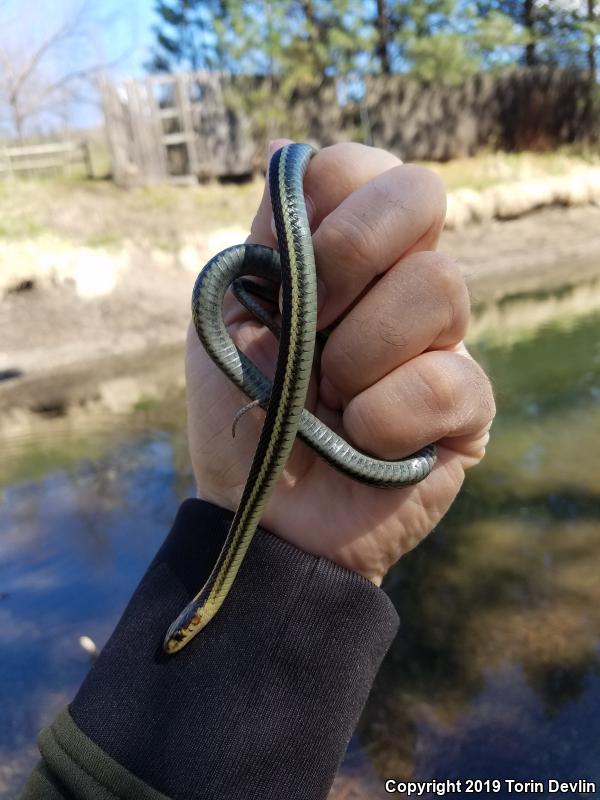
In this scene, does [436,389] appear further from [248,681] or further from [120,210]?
[120,210]

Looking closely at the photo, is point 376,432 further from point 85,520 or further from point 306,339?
point 85,520

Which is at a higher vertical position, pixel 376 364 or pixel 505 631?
pixel 376 364

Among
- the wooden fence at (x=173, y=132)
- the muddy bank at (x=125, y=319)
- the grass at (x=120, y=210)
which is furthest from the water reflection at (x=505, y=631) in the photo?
the wooden fence at (x=173, y=132)

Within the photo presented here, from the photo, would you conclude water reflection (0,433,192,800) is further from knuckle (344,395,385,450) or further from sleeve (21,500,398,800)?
knuckle (344,395,385,450)

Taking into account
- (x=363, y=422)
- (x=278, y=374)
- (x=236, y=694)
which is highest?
(x=278, y=374)

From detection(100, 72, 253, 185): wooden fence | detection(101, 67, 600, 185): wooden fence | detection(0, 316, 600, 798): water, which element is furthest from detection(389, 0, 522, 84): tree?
detection(0, 316, 600, 798): water

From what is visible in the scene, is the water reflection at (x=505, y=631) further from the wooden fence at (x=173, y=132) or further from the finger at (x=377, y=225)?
the wooden fence at (x=173, y=132)

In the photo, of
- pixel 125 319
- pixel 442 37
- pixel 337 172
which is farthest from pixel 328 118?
pixel 337 172
